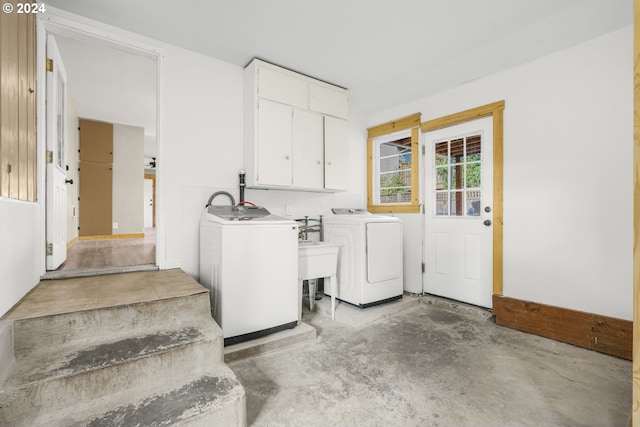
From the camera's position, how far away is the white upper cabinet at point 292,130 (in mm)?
2871

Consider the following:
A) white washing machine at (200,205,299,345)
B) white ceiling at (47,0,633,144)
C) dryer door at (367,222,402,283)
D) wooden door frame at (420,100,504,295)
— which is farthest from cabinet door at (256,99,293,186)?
wooden door frame at (420,100,504,295)

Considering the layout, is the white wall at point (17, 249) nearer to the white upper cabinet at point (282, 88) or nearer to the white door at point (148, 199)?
the white upper cabinet at point (282, 88)

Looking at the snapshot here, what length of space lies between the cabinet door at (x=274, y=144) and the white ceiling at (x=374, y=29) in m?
0.49

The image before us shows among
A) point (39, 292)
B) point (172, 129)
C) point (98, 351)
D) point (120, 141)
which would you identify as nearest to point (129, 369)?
point (98, 351)

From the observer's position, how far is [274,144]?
9.69 ft

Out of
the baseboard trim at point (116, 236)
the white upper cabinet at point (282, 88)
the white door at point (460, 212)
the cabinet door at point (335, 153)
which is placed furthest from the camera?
the baseboard trim at point (116, 236)

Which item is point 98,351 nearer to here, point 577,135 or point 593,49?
point 577,135

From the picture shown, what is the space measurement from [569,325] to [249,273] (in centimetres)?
263

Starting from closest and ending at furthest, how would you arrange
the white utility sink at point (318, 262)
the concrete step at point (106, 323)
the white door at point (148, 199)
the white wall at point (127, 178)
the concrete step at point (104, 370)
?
the concrete step at point (104, 370) → the concrete step at point (106, 323) → the white utility sink at point (318, 262) → the white wall at point (127, 178) → the white door at point (148, 199)

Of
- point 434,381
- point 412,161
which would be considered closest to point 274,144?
point 412,161

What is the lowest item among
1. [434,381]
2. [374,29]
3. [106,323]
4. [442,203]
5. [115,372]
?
[434,381]

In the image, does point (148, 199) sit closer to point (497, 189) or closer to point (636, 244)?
point (497, 189)

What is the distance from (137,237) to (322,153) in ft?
15.9

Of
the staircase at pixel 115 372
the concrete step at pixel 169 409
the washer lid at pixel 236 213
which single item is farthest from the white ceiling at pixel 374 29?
the concrete step at pixel 169 409
